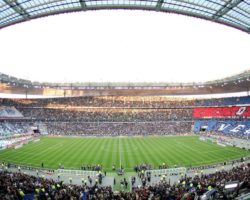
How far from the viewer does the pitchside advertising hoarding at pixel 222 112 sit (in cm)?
6931

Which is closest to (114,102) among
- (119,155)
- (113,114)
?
(113,114)

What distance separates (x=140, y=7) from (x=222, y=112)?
64362 millimetres

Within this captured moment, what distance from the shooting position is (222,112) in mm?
77625

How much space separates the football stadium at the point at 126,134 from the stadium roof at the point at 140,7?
0.25 ft

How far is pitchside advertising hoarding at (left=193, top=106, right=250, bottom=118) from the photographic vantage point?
69306 mm

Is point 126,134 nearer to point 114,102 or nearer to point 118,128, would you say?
point 118,128

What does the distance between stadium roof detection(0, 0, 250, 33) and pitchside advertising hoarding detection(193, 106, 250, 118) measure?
52017mm

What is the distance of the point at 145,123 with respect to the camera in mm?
82875

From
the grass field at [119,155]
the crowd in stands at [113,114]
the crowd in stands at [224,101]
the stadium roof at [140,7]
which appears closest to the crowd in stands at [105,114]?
the crowd in stands at [113,114]

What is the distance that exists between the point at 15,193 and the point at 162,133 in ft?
195

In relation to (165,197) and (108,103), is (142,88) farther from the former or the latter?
(165,197)

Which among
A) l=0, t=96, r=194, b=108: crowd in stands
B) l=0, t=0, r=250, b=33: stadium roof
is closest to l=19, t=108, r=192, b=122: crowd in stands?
l=0, t=96, r=194, b=108: crowd in stands

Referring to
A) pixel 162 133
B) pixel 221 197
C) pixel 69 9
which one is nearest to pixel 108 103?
pixel 162 133

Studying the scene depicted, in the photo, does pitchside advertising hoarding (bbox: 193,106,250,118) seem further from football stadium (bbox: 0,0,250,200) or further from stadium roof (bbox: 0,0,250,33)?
stadium roof (bbox: 0,0,250,33)
